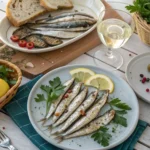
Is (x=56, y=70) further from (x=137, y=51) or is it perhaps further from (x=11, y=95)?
(x=137, y=51)

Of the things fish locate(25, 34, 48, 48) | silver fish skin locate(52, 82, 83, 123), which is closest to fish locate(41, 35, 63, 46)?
fish locate(25, 34, 48, 48)

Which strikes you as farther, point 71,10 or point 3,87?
point 71,10

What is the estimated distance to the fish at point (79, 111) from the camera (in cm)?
138

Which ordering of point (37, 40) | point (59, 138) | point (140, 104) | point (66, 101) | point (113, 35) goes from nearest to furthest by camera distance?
point (59, 138) < point (66, 101) < point (140, 104) < point (113, 35) < point (37, 40)

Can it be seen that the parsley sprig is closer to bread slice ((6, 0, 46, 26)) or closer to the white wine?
the white wine

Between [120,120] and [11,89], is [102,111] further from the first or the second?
[11,89]

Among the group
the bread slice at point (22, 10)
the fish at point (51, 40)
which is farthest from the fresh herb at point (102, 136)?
the bread slice at point (22, 10)

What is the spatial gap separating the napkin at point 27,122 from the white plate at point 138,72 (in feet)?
0.61

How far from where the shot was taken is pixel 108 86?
1.60 metres

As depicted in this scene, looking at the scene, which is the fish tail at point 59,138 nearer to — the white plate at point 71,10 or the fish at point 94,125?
the fish at point 94,125

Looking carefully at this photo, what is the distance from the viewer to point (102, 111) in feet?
4.90

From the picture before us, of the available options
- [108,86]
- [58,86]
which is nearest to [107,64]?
[108,86]

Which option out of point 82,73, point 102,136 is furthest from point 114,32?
point 102,136

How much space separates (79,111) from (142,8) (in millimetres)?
655
